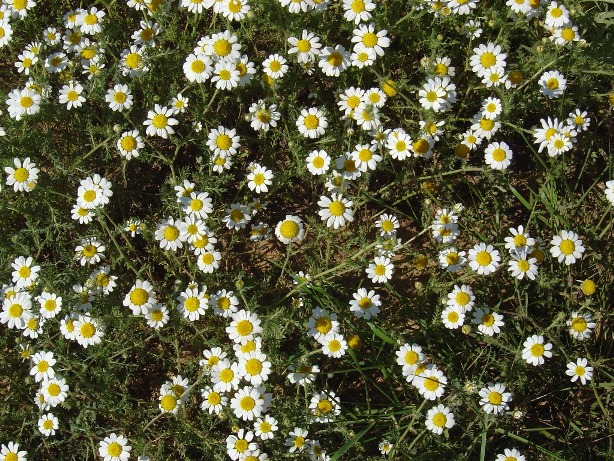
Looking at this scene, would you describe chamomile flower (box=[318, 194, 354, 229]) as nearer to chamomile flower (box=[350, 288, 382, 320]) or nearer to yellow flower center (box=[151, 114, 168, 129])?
chamomile flower (box=[350, 288, 382, 320])

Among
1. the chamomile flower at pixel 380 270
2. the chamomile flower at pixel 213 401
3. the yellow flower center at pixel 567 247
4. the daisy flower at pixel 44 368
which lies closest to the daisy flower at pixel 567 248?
the yellow flower center at pixel 567 247

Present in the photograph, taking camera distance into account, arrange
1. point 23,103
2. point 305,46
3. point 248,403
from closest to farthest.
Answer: point 248,403 → point 23,103 → point 305,46

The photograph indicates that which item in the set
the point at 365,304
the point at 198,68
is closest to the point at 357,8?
the point at 198,68

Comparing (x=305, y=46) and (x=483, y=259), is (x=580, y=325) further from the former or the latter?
(x=305, y=46)

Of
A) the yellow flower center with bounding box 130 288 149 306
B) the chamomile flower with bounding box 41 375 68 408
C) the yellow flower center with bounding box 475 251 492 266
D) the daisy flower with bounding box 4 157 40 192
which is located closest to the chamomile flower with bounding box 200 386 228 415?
the yellow flower center with bounding box 130 288 149 306

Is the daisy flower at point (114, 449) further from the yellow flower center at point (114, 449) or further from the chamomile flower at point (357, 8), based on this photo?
the chamomile flower at point (357, 8)

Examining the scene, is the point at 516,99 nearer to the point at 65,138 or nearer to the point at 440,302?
the point at 440,302
